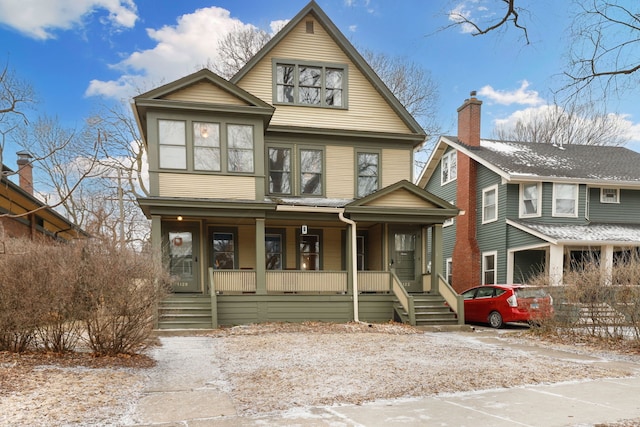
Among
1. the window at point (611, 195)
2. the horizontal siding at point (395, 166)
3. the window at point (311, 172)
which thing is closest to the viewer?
the window at point (311, 172)

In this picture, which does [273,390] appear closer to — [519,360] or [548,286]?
[519,360]

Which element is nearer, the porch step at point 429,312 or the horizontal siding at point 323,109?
the porch step at point 429,312

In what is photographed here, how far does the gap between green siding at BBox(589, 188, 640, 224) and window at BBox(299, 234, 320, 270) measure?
11819 millimetres

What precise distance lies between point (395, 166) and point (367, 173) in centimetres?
107

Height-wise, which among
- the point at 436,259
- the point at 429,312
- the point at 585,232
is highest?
the point at 585,232

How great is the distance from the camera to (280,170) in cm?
1375

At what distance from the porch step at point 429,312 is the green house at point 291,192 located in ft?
0.24

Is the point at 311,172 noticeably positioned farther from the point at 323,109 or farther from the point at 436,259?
the point at 436,259

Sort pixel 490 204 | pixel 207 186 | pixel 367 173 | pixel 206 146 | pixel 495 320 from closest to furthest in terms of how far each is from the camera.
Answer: pixel 207 186 → pixel 206 146 → pixel 495 320 → pixel 367 173 → pixel 490 204

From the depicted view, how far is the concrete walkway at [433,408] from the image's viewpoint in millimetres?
4066

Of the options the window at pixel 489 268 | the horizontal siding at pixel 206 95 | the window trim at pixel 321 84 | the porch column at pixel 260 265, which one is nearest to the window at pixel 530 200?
the window at pixel 489 268

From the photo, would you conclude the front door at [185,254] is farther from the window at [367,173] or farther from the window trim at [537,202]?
the window trim at [537,202]

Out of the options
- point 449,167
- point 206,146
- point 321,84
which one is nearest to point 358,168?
point 321,84

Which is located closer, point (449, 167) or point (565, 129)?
point (449, 167)
